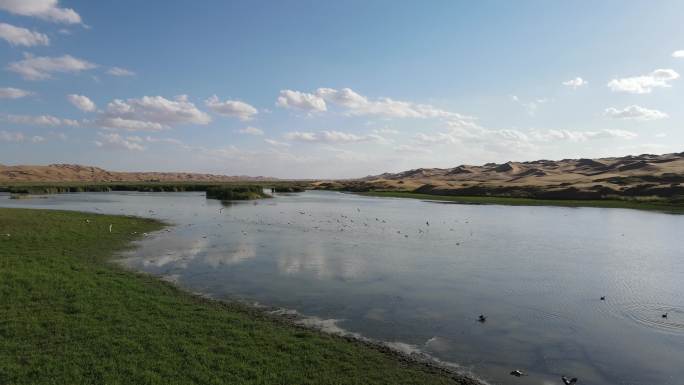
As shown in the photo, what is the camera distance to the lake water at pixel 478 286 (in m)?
11.4

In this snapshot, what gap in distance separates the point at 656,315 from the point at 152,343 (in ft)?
52.4

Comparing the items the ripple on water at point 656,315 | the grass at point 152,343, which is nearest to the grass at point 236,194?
the grass at point 152,343

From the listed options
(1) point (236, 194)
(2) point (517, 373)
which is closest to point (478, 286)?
(2) point (517, 373)

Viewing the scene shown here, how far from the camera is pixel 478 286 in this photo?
708 inches

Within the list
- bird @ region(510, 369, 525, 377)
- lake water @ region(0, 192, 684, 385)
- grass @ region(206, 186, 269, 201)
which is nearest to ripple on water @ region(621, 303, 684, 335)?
lake water @ region(0, 192, 684, 385)

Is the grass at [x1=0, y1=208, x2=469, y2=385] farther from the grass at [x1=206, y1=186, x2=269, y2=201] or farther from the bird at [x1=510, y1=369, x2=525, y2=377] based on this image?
the grass at [x1=206, y1=186, x2=269, y2=201]

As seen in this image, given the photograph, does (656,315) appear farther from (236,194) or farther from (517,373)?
(236,194)

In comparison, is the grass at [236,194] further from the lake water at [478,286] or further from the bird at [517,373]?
the bird at [517,373]

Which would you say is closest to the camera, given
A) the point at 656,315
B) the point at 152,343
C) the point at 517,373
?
the point at 517,373

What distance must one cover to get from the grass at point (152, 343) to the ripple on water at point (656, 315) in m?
8.52

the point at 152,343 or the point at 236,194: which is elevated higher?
the point at 236,194

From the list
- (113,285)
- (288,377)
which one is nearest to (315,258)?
(113,285)

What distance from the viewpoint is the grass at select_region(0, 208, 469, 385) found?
30.0ft

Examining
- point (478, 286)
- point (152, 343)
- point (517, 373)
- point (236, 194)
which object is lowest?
point (517, 373)
